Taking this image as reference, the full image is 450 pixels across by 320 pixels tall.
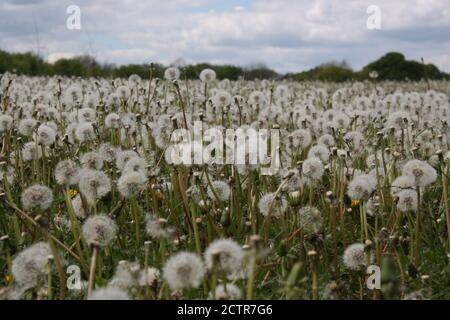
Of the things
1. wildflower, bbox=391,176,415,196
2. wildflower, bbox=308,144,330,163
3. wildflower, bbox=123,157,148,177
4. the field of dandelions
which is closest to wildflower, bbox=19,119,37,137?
the field of dandelions

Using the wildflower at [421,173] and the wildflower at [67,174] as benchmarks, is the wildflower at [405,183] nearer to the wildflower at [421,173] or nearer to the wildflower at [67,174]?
the wildflower at [421,173]

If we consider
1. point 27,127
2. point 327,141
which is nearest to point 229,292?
point 327,141

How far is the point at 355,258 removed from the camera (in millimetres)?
2760

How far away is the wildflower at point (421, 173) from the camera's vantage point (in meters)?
2.98

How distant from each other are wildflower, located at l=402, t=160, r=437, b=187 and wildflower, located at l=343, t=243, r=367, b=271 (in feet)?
1.57

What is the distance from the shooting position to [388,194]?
12.0ft

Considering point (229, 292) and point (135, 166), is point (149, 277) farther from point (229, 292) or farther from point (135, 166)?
point (135, 166)

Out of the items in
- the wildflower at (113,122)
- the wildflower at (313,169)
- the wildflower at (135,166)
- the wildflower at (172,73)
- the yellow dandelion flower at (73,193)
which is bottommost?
the yellow dandelion flower at (73,193)

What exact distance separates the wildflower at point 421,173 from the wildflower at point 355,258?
1.57 ft

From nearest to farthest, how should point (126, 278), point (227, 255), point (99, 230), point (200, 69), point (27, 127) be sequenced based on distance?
point (227, 255)
point (126, 278)
point (99, 230)
point (27, 127)
point (200, 69)

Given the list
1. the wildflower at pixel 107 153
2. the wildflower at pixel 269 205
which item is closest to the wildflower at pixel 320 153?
the wildflower at pixel 269 205

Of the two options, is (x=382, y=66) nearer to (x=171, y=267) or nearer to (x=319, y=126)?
Answer: (x=319, y=126)

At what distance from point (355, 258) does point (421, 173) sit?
0.56 metres
